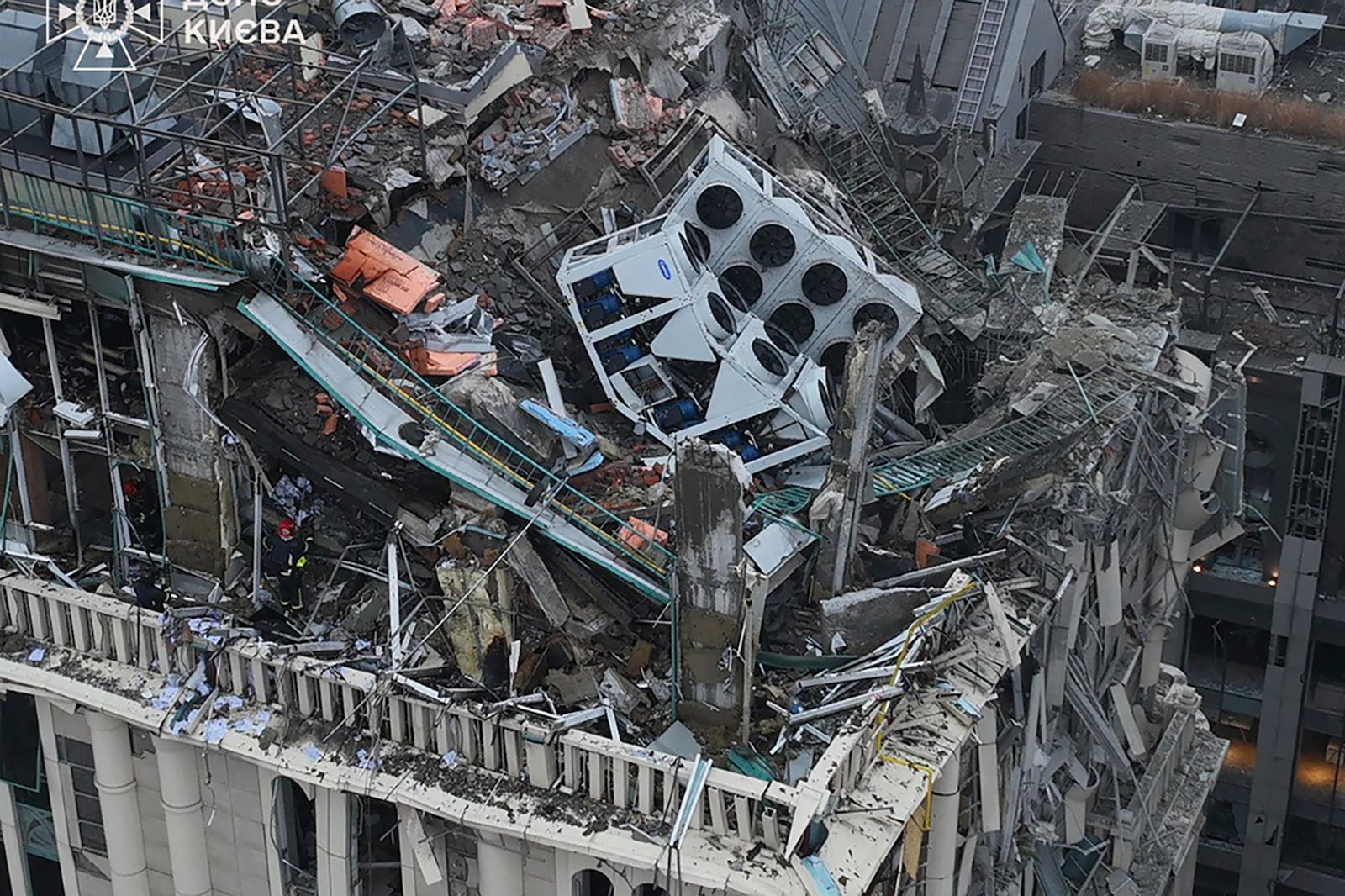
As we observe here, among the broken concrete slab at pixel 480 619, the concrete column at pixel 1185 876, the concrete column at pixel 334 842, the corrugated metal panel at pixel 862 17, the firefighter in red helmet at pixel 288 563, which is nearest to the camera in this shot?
the concrete column at pixel 334 842

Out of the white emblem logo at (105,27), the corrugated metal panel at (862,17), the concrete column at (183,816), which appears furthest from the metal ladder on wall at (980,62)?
the concrete column at (183,816)

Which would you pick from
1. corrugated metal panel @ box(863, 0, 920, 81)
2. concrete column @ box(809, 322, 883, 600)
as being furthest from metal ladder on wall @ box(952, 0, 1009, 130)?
concrete column @ box(809, 322, 883, 600)

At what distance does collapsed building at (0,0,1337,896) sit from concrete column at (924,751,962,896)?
5 cm

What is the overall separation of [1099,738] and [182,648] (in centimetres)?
1497

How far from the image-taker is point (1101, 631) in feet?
111

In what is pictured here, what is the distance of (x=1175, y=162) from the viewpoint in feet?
169

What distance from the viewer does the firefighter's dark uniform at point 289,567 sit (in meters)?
28.7

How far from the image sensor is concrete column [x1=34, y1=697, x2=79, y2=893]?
2916 cm

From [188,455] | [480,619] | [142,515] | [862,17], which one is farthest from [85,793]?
[862,17]

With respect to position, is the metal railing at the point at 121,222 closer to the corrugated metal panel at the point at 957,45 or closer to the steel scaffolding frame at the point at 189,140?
the steel scaffolding frame at the point at 189,140

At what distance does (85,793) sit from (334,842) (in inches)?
184

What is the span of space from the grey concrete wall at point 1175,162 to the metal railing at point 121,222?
28.6 meters

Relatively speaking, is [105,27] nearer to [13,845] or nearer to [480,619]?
[480,619]

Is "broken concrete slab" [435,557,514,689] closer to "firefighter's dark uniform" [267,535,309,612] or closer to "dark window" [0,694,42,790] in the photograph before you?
"firefighter's dark uniform" [267,535,309,612]
